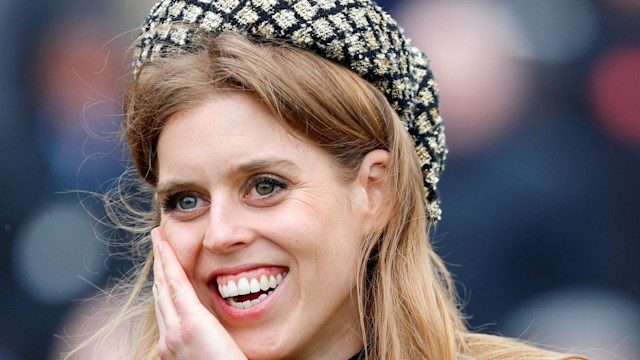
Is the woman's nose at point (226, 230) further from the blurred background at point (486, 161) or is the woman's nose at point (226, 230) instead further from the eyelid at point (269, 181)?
the blurred background at point (486, 161)

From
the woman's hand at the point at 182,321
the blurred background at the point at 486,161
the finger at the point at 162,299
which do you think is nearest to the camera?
the woman's hand at the point at 182,321

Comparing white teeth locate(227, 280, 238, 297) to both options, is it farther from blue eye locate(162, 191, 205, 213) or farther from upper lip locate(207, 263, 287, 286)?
blue eye locate(162, 191, 205, 213)

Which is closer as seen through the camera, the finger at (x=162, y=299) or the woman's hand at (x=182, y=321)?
the woman's hand at (x=182, y=321)

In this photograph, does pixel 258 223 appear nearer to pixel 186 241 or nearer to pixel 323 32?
pixel 186 241

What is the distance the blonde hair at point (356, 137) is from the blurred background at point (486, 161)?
147cm

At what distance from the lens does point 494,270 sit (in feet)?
14.2

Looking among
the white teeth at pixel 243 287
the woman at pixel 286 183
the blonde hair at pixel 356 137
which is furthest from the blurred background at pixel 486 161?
the white teeth at pixel 243 287

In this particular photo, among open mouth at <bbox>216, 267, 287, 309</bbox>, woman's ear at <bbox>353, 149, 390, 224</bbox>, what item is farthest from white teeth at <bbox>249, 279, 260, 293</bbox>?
woman's ear at <bbox>353, 149, 390, 224</bbox>

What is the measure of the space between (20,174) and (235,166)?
7.18 ft

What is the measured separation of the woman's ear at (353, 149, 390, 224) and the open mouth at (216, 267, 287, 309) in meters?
0.30

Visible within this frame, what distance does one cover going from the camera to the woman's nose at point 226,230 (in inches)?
96.5

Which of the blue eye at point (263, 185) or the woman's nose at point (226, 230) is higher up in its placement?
the blue eye at point (263, 185)

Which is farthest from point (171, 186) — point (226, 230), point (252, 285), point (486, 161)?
point (486, 161)

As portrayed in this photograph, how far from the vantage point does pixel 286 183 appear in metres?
2.53
